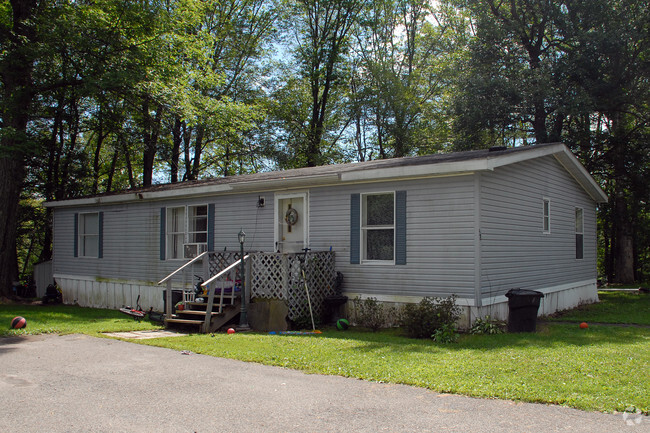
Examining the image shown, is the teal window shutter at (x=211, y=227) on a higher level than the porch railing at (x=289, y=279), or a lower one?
higher

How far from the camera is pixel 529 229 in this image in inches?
474

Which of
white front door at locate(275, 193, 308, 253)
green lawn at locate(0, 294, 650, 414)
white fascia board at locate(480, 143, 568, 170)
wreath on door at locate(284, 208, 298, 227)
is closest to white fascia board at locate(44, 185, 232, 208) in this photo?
white front door at locate(275, 193, 308, 253)

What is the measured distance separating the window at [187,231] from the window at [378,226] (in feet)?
16.2

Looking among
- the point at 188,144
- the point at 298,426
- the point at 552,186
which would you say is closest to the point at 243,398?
the point at 298,426

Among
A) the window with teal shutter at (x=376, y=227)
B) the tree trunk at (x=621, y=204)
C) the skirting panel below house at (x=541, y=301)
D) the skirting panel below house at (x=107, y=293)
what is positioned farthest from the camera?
the tree trunk at (x=621, y=204)

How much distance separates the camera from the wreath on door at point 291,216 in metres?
12.4

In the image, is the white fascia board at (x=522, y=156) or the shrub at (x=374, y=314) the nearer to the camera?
the white fascia board at (x=522, y=156)

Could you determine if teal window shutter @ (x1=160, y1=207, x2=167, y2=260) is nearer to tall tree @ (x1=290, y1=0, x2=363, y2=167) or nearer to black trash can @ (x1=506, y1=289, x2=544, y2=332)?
black trash can @ (x1=506, y1=289, x2=544, y2=332)

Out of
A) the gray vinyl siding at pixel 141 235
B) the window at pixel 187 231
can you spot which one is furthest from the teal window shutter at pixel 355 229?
the window at pixel 187 231

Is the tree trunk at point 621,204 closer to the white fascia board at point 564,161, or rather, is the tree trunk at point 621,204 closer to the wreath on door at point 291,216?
the white fascia board at point 564,161

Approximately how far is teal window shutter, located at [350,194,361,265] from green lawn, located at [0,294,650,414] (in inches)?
68.7

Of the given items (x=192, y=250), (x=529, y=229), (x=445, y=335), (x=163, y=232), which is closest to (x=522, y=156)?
(x=529, y=229)

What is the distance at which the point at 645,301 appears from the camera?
51.1ft

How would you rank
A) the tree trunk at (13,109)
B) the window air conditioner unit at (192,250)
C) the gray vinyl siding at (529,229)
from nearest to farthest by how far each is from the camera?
the gray vinyl siding at (529,229), the window air conditioner unit at (192,250), the tree trunk at (13,109)
